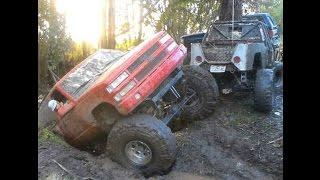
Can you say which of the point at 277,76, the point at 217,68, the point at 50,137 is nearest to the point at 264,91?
the point at 217,68

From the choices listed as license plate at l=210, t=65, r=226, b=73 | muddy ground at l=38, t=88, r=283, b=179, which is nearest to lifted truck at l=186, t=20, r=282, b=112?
license plate at l=210, t=65, r=226, b=73

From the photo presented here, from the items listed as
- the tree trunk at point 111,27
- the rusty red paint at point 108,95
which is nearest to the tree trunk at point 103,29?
the tree trunk at point 111,27

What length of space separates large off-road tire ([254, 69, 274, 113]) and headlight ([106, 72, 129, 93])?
3063 millimetres

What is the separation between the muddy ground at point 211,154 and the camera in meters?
6.18

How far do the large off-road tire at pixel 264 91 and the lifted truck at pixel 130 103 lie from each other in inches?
57.7

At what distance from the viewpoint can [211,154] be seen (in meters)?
6.79

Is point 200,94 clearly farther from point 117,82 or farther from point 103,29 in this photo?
point 103,29

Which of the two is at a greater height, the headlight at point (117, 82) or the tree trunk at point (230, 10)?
the tree trunk at point (230, 10)

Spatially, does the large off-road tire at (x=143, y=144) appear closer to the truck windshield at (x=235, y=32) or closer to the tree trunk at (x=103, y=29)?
the truck windshield at (x=235, y=32)
